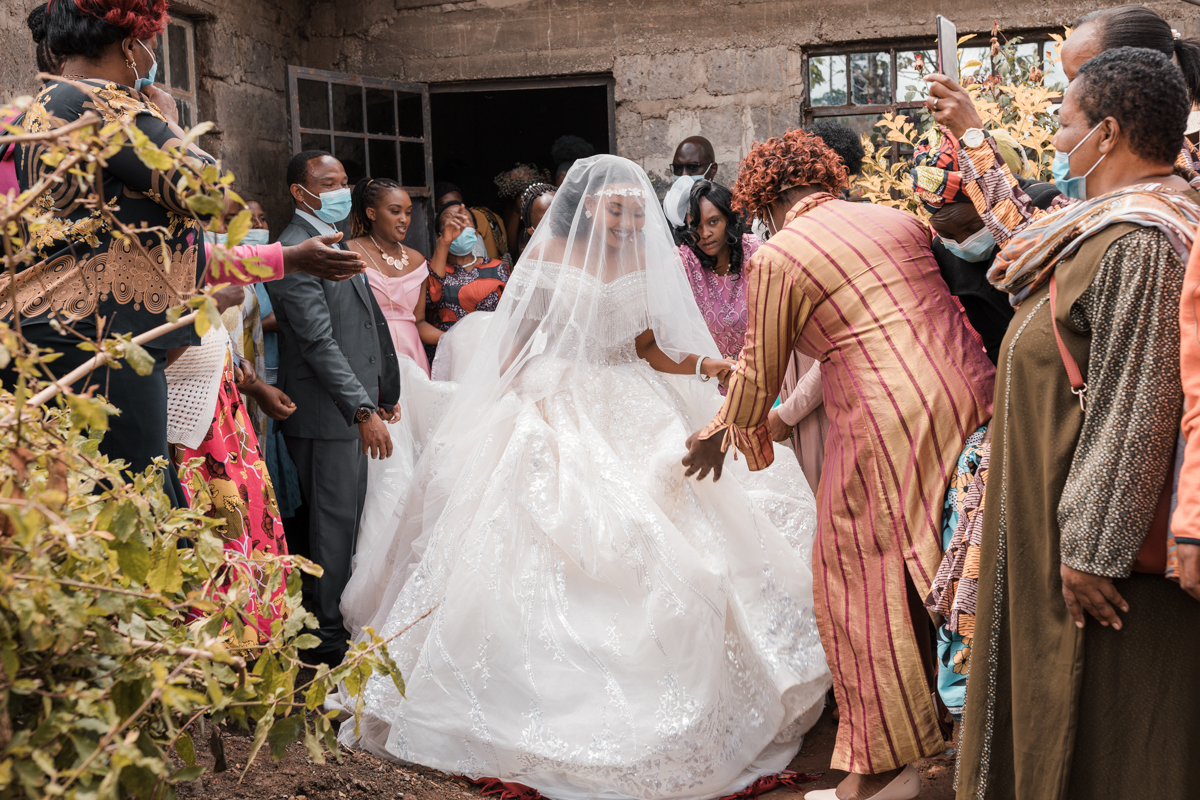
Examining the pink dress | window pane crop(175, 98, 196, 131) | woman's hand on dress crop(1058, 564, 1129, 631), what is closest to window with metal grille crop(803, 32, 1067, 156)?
the pink dress

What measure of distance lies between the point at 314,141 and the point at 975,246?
4.95 meters

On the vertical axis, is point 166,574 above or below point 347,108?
below

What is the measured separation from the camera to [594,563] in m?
3.10

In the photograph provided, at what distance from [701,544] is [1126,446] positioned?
165cm

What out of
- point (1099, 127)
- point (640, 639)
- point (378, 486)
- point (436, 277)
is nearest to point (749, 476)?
point (640, 639)

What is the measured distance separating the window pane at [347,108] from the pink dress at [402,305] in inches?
73.2

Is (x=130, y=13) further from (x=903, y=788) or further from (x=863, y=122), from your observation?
(x=863, y=122)

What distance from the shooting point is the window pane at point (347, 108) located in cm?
646

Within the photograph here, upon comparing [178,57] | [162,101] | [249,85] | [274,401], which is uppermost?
[178,57]

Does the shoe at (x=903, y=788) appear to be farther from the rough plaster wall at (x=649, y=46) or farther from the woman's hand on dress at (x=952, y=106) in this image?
the rough plaster wall at (x=649, y=46)

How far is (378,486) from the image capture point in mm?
4480

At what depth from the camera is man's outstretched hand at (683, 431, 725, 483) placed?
318 cm

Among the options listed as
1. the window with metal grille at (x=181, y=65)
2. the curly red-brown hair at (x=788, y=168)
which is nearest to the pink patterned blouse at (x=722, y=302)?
the curly red-brown hair at (x=788, y=168)

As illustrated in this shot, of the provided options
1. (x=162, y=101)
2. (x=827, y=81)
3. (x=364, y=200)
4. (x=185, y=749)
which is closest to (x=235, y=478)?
(x=162, y=101)
